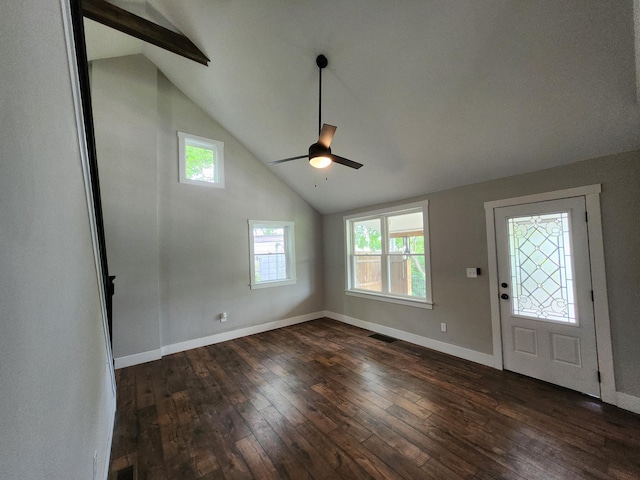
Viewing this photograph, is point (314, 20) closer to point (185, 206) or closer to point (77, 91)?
point (77, 91)

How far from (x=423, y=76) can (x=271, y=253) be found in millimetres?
3944

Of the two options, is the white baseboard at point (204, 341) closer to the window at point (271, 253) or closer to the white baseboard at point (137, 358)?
the white baseboard at point (137, 358)

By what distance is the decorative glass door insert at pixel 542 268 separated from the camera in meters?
2.80

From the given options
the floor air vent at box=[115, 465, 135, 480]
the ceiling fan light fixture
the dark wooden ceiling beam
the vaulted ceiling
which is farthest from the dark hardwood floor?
the dark wooden ceiling beam

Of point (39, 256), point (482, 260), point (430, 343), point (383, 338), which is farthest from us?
point (383, 338)

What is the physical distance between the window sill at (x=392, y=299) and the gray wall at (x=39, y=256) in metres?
4.00

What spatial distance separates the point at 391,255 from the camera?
4730mm

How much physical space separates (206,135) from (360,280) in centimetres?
403

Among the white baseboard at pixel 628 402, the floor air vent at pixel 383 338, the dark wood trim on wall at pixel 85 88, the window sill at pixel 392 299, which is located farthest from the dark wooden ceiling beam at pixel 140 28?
the white baseboard at pixel 628 402

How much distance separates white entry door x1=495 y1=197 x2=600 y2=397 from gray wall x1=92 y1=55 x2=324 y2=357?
12.5ft

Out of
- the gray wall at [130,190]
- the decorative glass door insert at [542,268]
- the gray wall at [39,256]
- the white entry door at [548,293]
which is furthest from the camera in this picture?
the gray wall at [130,190]

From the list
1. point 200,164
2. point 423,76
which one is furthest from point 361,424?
point 200,164

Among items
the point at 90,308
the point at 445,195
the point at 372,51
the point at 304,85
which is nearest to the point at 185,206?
the point at 304,85

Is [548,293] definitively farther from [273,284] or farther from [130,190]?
[130,190]
